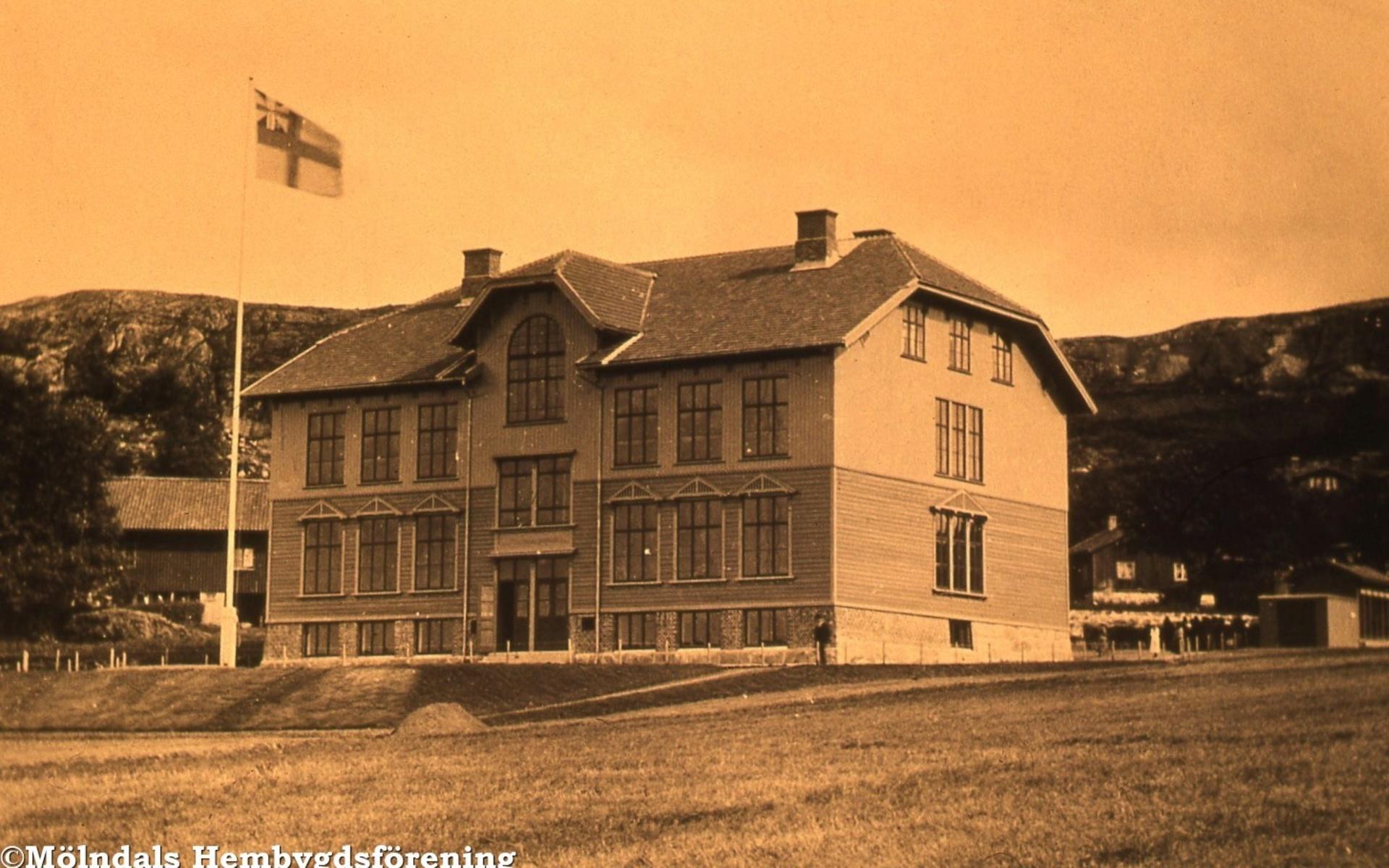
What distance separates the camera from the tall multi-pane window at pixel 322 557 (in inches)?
2191

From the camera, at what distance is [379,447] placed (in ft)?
180

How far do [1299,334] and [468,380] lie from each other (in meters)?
20.0

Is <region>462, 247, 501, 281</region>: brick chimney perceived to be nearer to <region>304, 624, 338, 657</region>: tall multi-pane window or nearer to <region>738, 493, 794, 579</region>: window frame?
<region>304, 624, 338, 657</region>: tall multi-pane window

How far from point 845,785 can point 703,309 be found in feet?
91.5

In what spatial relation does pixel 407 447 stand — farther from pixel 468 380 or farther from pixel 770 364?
pixel 770 364

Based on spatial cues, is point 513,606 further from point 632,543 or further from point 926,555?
point 926,555

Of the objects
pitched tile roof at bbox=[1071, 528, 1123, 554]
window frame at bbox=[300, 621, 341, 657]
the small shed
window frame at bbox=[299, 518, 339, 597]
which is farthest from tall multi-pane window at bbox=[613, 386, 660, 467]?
pitched tile roof at bbox=[1071, 528, 1123, 554]

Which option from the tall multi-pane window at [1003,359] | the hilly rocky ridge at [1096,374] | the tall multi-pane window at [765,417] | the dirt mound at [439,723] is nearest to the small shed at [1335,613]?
the hilly rocky ridge at [1096,374]

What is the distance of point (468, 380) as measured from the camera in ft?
173

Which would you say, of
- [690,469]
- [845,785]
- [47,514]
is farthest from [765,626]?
[47,514]

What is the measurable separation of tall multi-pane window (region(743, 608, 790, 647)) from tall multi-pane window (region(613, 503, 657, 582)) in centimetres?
279

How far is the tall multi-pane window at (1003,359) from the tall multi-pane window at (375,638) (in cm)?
1625

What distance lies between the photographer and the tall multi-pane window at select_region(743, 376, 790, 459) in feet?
162

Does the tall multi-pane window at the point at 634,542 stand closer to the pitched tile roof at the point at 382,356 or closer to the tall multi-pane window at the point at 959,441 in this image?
the pitched tile roof at the point at 382,356
